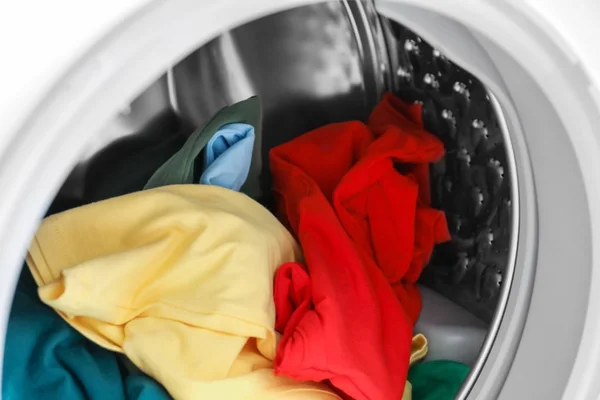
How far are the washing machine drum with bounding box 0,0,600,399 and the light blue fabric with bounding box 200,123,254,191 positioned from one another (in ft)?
0.34

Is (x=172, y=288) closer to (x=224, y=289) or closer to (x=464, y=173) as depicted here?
(x=224, y=289)

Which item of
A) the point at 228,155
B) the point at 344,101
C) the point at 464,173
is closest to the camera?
the point at 228,155

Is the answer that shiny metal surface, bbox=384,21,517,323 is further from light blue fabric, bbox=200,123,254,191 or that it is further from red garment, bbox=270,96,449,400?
light blue fabric, bbox=200,123,254,191

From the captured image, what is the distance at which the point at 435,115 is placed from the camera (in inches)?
34.8

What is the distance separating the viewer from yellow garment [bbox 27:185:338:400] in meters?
0.58

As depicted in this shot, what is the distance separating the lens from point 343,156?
0.87 meters

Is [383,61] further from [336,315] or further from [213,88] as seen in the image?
[336,315]

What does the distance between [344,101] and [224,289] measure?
1.42ft

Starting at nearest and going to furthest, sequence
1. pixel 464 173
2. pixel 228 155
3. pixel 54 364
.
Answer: pixel 54 364 < pixel 228 155 < pixel 464 173

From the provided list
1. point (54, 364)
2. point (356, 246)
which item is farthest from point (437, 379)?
point (54, 364)

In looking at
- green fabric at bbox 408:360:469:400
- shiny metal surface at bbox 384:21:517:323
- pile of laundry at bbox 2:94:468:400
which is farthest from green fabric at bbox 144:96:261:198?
green fabric at bbox 408:360:469:400

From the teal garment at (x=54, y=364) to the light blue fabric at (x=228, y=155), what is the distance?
0.22m

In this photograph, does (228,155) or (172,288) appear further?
(228,155)

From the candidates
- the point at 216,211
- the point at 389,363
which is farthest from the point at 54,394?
the point at 389,363
